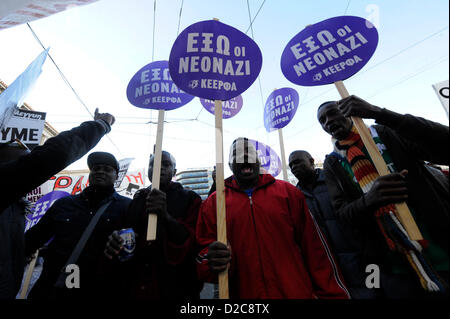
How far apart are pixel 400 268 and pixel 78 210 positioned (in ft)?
9.43

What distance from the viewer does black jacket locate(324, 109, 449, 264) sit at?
114cm

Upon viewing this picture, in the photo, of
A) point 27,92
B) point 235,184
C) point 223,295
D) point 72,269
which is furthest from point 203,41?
point 72,269

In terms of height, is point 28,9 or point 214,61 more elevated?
point 28,9

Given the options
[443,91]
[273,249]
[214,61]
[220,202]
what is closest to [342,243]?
[273,249]

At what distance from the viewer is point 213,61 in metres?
1.80

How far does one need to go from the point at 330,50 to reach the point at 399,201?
1.38 metres

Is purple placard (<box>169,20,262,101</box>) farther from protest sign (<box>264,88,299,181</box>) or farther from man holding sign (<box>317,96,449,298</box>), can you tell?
protest sign (<box>264,88,299,181</box>)

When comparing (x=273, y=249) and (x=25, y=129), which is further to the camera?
(x=25, y=129)

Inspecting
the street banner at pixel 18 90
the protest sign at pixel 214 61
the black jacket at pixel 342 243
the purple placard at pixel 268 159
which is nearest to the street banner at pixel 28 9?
the street banner at pixel 18 90

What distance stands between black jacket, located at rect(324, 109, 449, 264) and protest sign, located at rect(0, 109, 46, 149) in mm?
4137

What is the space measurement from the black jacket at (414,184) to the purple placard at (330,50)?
0.61m

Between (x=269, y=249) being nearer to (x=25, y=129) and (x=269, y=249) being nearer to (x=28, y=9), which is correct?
(x=28, y=9)

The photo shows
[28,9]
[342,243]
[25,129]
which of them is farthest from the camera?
[25,129]
